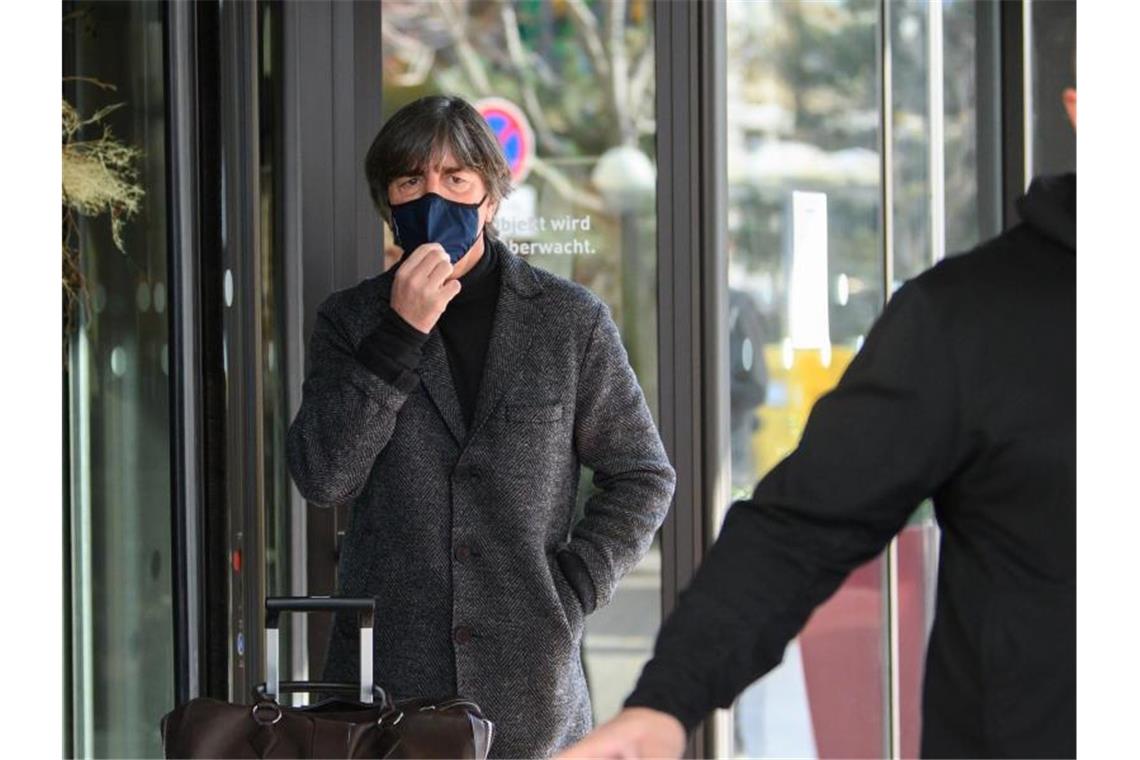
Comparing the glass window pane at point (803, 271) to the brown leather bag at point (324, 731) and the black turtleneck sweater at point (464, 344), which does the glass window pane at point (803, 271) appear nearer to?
the black turtleneck sweater at point (464, 344)

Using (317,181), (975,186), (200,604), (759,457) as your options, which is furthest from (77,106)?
(975,186)

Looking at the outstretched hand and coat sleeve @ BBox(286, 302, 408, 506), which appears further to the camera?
coat sleeve @ BBox(286, 302, 408, 506)

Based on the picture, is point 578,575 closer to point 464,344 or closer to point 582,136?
point 464,344

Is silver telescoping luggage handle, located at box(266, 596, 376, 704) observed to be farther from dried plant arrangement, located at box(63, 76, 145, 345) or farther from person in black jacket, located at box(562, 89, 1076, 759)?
dried plant arrangement, located at box(63, 76, 145, 345)

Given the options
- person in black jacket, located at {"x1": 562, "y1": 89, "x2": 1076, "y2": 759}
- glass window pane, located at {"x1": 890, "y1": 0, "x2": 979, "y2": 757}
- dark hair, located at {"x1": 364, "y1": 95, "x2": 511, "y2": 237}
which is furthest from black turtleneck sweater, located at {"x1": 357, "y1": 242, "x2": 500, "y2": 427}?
glass window pane, located at {"x1": 890, "y1": 0, "x2": 979, "y2": 757}

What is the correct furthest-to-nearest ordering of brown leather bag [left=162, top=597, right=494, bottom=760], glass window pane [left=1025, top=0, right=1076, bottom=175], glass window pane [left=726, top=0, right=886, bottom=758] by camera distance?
glass window pane [left=1025, top=0, right=1076, bottom=175]
glass window pane [left=726, top=0, right=886, bottom=758]
brown leather bag [left=162, top=597, right=494, bottom=760]

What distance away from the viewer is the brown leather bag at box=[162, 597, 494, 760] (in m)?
2.16

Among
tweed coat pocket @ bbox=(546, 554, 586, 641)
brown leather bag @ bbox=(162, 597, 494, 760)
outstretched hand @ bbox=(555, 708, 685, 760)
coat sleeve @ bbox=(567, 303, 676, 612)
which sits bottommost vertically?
brown leather bag @ bbox=(162, 597, 494, 760)

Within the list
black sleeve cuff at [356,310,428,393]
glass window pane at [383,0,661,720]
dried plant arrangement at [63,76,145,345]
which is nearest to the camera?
black sleeve cuff at [356,310,428,393]

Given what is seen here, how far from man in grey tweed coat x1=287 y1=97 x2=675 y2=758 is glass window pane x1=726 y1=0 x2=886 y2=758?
1189mm

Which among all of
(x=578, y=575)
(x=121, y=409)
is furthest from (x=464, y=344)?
(x=121, y=409)
